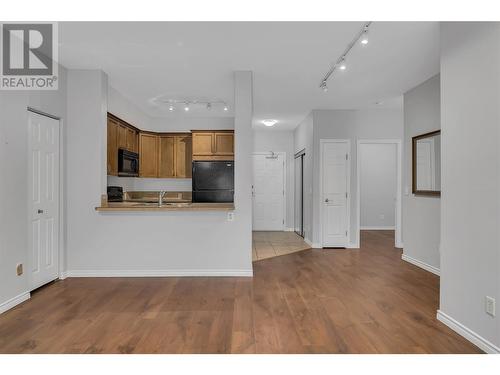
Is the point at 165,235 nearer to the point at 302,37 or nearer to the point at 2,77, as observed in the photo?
the point at 2,77

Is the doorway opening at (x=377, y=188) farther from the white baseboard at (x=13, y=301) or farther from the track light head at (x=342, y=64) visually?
the white baseboard at (x=13, y=301)

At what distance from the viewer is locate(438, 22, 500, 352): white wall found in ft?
7.13

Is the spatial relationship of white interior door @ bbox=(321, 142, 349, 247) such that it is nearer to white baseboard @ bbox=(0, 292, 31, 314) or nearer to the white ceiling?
the white ceiling

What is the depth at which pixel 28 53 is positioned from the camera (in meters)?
3.31

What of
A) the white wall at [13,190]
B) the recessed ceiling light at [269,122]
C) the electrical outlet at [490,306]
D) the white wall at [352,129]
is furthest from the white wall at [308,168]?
the white wall at [13,190]

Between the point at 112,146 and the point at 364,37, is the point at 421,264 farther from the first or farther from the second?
the point at 112,146

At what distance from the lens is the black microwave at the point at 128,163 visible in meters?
4.94

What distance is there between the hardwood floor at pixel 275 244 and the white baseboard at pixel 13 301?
2.95m

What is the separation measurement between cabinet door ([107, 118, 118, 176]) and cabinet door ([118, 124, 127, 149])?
15cm

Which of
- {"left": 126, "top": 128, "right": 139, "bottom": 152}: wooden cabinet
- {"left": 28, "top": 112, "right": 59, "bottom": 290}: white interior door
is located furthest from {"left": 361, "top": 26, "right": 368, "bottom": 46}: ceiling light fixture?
{"left": 126, "top": 128, "right": 139, "bottom": 152}: wooden cabinet

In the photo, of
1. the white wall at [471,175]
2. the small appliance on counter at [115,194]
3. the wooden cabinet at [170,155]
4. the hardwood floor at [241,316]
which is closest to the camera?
the white wall at [471,175]

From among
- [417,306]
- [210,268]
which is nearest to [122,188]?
[210,268]

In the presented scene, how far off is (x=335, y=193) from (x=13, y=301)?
5.00m
